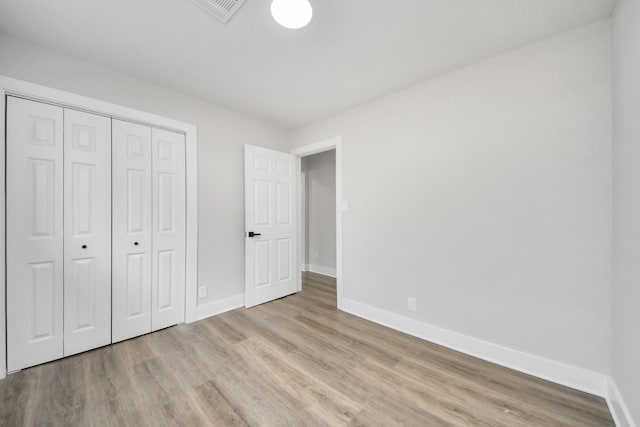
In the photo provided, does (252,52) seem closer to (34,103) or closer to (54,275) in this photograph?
(34,103)

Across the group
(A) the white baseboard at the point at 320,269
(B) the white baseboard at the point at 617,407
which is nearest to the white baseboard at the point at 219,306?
(A) the white baseboard at the point at 320,269

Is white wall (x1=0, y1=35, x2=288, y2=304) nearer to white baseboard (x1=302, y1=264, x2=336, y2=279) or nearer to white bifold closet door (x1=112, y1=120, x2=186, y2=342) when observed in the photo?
white bifold closet door (x1=112, y1=120, x2=186, y2=342)

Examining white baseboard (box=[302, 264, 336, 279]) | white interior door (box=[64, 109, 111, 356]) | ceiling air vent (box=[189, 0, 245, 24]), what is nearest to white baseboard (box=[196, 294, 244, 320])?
white interior door (box=[64, 109, 111, 356])

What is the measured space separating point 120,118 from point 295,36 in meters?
1.78

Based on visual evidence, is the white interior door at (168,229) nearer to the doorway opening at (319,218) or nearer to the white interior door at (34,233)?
the white interior door at (34,233)

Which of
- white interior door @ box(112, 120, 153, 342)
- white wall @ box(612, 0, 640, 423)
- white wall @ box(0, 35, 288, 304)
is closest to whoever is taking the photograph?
white wall @ box(612, 0, 640, 423)

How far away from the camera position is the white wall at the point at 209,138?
1903 mm

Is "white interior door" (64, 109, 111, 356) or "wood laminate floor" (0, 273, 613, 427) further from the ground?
"white interior door" (64, 109, 111, 356)

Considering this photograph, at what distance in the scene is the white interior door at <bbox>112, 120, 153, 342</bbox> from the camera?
2.12 metres

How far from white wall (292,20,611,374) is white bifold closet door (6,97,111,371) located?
8.61 feet

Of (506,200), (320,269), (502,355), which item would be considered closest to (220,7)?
(506,200)

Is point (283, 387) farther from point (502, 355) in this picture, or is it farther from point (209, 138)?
point (209, 138)

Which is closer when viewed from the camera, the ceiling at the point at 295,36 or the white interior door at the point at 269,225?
the ceiling at the point at 295,36

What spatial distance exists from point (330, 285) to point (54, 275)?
125 inches
